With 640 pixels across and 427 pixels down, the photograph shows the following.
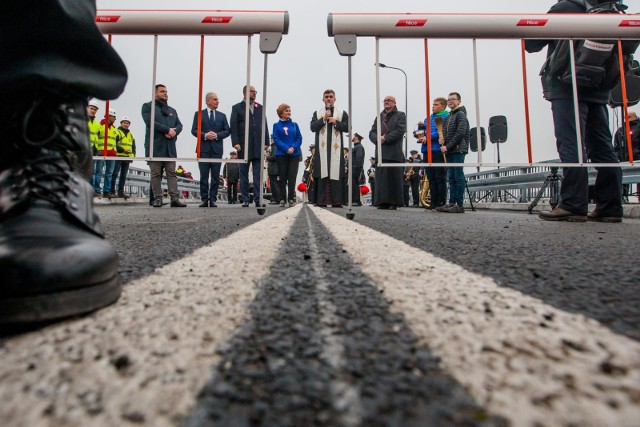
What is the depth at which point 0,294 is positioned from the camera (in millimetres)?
619

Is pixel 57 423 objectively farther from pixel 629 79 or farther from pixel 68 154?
pixel 629 79

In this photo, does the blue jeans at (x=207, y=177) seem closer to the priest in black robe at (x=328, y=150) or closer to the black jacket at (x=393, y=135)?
the priest in black robe at (x=328, y=150)

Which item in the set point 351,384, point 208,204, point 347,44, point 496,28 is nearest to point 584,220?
point 496,28

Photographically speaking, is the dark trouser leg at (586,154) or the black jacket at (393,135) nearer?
the dark trouser leg at (586,154)

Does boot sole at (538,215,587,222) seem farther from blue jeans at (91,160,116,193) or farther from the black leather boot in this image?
blue jeans at (91,160,116,193)

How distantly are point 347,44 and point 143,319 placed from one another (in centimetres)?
344

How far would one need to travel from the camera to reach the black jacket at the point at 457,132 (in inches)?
252

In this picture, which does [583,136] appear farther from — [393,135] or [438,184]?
[393,135]

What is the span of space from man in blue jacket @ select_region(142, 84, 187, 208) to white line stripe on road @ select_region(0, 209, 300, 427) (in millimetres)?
6745

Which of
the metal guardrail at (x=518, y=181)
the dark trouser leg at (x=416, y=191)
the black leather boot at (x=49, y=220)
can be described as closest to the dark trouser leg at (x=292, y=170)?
the metal guardrail at (x=518, y=181)

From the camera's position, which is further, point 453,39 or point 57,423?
point 453,39

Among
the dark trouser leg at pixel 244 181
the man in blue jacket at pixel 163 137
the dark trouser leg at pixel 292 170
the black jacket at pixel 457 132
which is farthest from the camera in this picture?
the dark trouser leg at pixel 292 170

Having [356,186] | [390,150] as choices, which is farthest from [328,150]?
[356,186]

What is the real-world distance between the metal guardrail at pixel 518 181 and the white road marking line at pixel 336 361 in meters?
8.31
